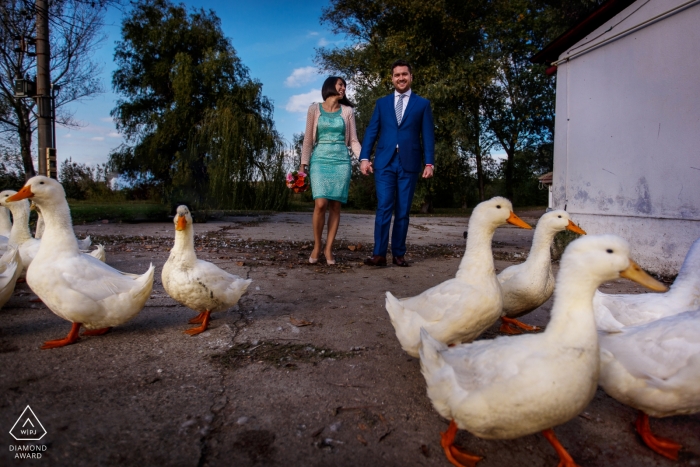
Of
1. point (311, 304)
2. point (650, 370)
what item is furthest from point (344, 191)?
point (650, 370)

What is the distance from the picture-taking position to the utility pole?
337 inches

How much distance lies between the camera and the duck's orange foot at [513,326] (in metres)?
3.03

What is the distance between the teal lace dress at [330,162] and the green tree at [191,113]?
5859 mm

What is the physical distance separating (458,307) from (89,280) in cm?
211

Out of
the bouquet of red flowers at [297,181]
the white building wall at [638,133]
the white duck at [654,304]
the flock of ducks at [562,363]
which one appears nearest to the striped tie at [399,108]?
the bouquet of red flowers at [297,181]

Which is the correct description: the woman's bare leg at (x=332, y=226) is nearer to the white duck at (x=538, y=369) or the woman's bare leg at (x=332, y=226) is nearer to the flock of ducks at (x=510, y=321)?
the flock of ducks at (x=510, y=321)

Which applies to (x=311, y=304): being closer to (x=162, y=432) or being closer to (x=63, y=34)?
(x=162, y=432)

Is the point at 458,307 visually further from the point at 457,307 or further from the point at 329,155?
the point at 329,155

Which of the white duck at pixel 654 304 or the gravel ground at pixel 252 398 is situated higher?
the white duck at pixel 654 304

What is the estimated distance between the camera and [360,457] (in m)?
1.59

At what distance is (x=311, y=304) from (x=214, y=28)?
1986cm

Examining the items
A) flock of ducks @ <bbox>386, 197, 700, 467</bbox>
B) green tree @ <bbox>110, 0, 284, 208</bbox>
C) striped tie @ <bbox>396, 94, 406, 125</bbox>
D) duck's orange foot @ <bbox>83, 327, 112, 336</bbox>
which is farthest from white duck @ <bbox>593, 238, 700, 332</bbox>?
green tree @ <bbox>110, 0, 284, 208</bbox>

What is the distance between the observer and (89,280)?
2.65 m

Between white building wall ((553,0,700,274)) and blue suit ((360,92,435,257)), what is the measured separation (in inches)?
87.6
